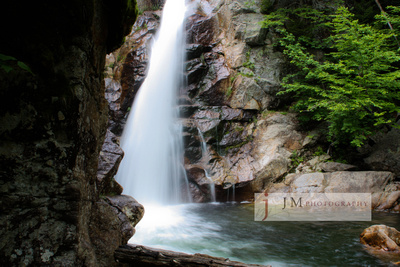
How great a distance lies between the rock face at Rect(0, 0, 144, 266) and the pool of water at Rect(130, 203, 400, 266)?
3.21 m

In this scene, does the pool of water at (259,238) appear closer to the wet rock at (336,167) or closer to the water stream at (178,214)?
the water stream at (178,214)

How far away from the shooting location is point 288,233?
19.3 ft

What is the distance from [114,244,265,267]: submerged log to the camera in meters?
2.53

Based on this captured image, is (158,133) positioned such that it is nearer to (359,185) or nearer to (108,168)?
(108,168)

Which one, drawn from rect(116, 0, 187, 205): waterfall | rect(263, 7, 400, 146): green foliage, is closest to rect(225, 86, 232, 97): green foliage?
rect(116, 0, 187, 205): waterfall

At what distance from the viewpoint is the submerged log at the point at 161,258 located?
253 cm

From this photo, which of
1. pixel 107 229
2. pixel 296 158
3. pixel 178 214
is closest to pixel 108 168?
pixel 107 229

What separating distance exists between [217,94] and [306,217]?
7253 millimetres

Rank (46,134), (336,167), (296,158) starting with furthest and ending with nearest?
(296,158) < (336,167) < (46,134)

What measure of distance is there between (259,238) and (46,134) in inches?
203

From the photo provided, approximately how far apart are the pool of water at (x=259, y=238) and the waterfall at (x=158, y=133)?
7.38 feet

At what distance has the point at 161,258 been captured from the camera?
267cm

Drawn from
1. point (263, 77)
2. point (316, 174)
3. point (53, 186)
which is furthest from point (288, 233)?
point (263, 77)

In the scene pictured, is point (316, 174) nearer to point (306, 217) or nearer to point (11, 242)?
point (306, 217)
